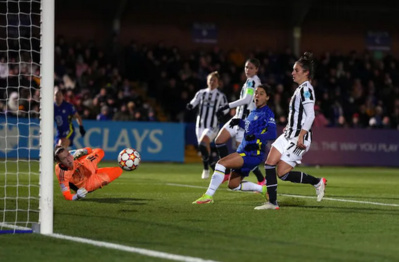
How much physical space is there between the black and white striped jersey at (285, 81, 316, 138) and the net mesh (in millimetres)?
2963

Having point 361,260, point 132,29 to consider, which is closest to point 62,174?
point 361,260

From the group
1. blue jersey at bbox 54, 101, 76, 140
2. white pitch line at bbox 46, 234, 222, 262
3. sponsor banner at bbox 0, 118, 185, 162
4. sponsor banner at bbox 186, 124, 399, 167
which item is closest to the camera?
white pitch line at bbox 46, 234, 222, 262

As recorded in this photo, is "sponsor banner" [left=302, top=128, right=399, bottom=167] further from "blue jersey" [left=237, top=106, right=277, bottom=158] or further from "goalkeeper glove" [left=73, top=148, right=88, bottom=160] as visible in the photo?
"blue jersey" [left=237, top=106, right=277, bottom=158]

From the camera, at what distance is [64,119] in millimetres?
18125

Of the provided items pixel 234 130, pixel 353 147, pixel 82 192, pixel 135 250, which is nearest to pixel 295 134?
pixel 82 192

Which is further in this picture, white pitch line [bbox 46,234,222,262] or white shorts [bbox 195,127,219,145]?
white shorts [bbox 195,127,219,145]

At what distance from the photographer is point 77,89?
80.3 ft

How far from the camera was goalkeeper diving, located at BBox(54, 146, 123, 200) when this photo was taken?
11.0 metres

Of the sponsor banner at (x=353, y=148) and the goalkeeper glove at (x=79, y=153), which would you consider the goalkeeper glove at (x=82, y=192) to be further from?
the sponsor banner at (x=353, y=148)

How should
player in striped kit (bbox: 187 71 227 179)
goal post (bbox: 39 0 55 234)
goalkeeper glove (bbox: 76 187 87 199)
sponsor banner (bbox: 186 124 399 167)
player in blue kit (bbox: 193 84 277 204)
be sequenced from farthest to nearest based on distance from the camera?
sponsor banner (bbox: 186 124 399 167)
player in striped kit (bbox: 187 71 227 179)
goalkeeper glove (bbox: 76 187 87 199)
player in blue kit (bbox: 193 84 277 204)
goal post (bbox: 39 0 55 234)

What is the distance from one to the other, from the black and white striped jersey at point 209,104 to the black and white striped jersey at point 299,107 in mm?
A: 6553

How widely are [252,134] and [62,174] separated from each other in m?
2.50

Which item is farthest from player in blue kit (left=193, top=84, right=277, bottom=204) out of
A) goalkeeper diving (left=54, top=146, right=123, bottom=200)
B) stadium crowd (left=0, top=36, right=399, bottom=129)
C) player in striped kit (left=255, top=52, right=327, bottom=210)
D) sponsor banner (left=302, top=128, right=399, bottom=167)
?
sponsor banner (left=302, top=128, right=399, bottom=167)

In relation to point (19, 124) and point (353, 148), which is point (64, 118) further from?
point (353, 148)
